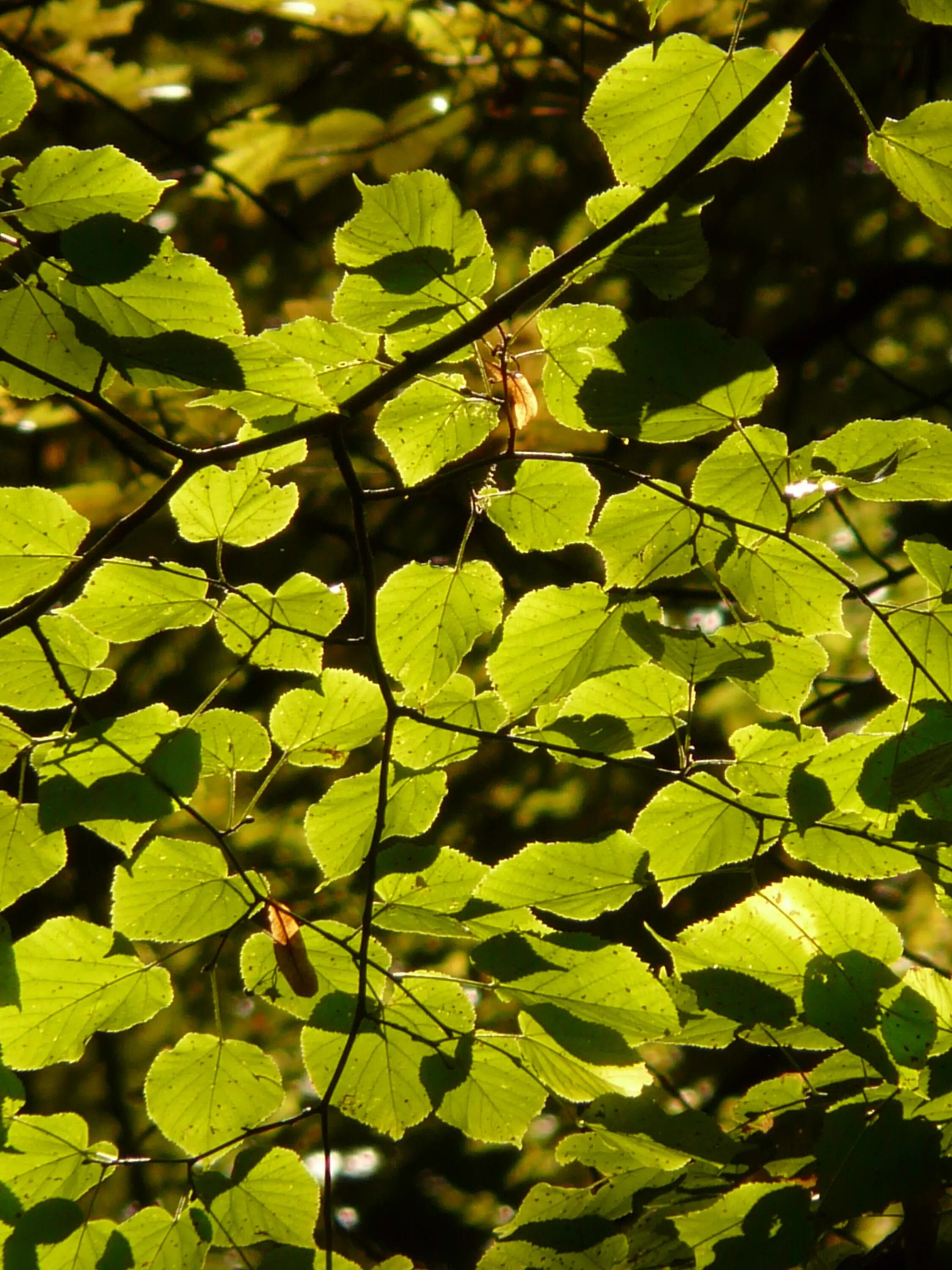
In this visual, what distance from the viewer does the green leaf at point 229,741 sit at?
1019mm

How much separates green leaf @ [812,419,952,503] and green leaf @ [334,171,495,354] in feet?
1.04

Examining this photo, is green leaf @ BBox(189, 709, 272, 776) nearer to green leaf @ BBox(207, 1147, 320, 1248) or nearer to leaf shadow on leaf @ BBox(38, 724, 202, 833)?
leaf shadow on leaf @ BBox(38, 724, 202, 833)

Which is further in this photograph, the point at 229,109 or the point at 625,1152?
the point at 229,109

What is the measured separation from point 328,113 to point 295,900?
1.92 m

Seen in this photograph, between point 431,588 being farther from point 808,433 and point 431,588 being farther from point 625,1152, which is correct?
point 808,433

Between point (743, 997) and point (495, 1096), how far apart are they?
258mm

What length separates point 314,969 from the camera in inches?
38.4

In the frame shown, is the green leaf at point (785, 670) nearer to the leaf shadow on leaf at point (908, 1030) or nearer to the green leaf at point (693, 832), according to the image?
the green leaf at point (693, 832)

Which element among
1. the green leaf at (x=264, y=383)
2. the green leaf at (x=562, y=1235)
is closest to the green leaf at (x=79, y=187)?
the green leaf at (x=264, y=383)

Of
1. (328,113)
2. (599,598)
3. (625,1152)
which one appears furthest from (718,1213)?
(328,113)

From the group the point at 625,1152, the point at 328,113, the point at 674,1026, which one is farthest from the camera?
the point at 328,113

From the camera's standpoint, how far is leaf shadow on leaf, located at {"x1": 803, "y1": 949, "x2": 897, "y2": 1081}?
0.81 m

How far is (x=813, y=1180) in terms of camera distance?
1037 millimetres

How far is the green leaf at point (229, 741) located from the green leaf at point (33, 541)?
0.19 metres
